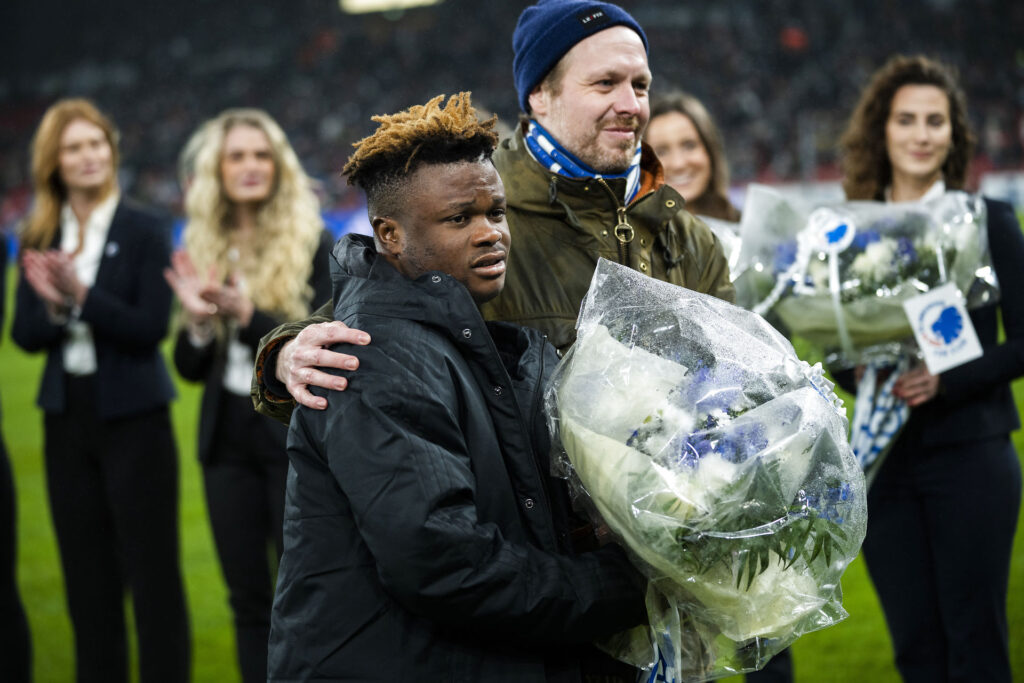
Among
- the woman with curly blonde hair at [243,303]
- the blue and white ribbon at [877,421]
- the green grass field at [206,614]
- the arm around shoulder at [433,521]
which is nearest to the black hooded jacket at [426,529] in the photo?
the arm around shoulder at [433,521]

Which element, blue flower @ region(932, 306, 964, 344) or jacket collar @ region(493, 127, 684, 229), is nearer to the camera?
jacket collar @ region(493, 127, 684, 229)

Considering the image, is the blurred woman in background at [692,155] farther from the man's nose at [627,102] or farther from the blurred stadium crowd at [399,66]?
the blurred stadium crowd at [399,66]

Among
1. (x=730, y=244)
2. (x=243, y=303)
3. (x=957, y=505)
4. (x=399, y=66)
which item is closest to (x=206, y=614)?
(x=243, y=303)

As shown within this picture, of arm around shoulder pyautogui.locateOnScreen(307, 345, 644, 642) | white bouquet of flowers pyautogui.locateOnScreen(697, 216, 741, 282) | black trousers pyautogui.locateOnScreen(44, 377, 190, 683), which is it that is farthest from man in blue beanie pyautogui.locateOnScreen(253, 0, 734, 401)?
black trousers pyautogui.locateOnScreen(44, 377, 190, 683)

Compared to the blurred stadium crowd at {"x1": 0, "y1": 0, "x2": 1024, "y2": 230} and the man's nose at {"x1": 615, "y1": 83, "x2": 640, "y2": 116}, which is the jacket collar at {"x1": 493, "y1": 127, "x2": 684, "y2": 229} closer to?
the man's nose at {"x1": 615, "y1": 83, "x2": 640, "y2": 116}

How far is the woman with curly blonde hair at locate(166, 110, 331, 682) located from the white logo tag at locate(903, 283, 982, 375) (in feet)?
6.35

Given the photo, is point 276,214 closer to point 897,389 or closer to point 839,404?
point 897,389

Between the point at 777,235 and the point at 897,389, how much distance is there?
22.1 inches

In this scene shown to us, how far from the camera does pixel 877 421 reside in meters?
3.09

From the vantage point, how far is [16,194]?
24656 mm

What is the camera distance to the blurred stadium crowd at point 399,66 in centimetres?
2039

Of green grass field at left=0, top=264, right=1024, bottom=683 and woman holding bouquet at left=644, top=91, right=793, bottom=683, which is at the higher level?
woman holding bouquet at left=644, top=91, right=793, bottom=683

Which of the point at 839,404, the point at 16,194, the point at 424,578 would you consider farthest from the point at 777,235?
the point at 16,194

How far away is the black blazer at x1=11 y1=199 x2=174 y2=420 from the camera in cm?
370
